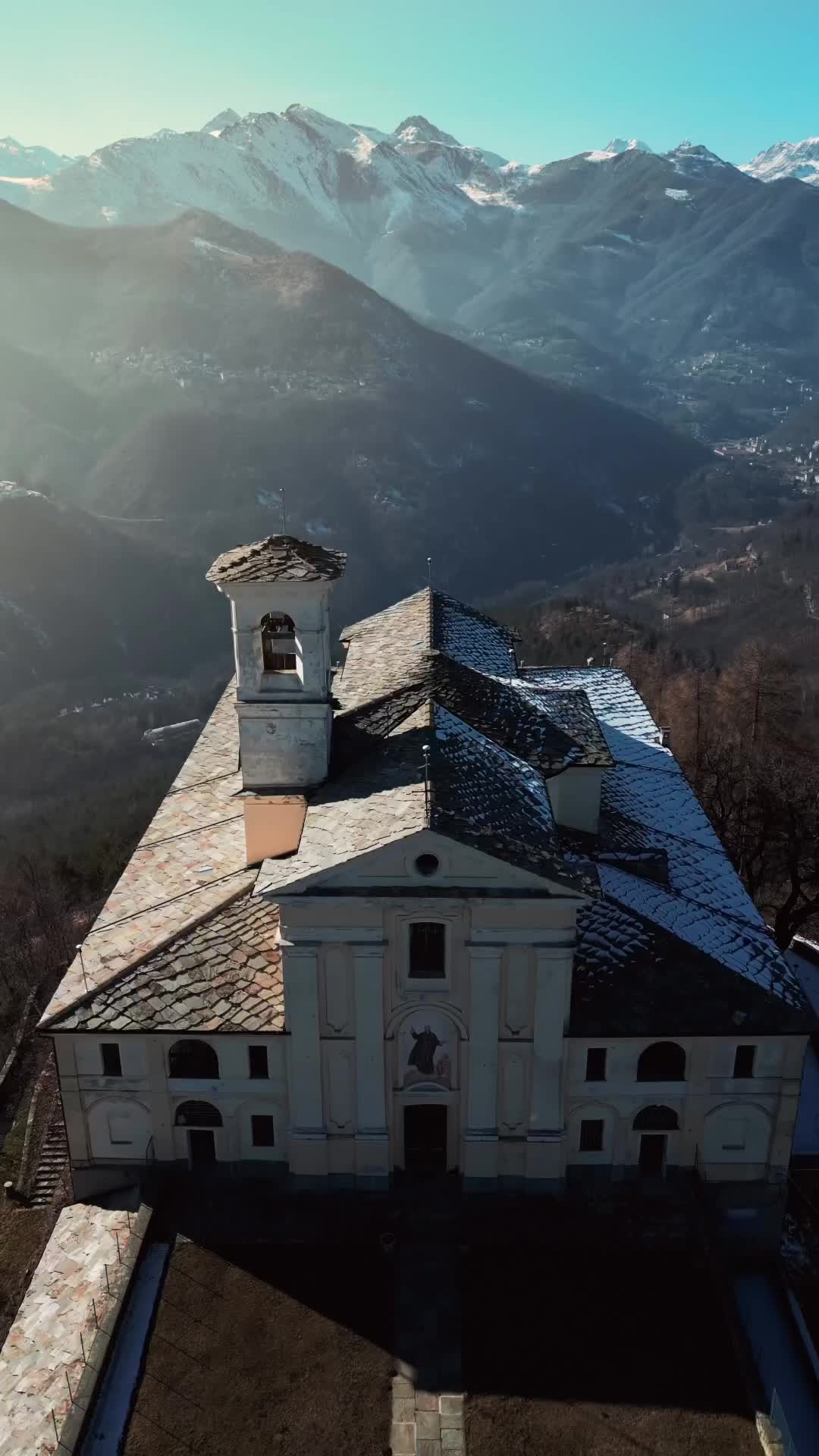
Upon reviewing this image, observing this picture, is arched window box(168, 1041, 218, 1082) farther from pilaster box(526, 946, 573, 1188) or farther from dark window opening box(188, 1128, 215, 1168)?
pilaster box(526, 946, 573, 1188)

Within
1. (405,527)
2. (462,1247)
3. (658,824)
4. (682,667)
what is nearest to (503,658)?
(658,824)

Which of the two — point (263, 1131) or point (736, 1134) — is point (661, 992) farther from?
point (263, 1131)

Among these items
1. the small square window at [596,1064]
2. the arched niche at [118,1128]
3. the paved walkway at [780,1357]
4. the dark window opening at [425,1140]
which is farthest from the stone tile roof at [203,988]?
the paved walkway at [780,1357]

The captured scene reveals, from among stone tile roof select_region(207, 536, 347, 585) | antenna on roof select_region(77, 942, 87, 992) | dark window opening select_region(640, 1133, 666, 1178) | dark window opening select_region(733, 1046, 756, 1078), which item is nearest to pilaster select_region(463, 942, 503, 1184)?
dark window opening select_region(640, 1133, 666, 1178)

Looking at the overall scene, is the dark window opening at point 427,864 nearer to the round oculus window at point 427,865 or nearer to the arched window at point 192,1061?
the round oculus window at point 427,865

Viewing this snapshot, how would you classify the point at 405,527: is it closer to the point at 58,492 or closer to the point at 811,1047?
the point at 58,492
